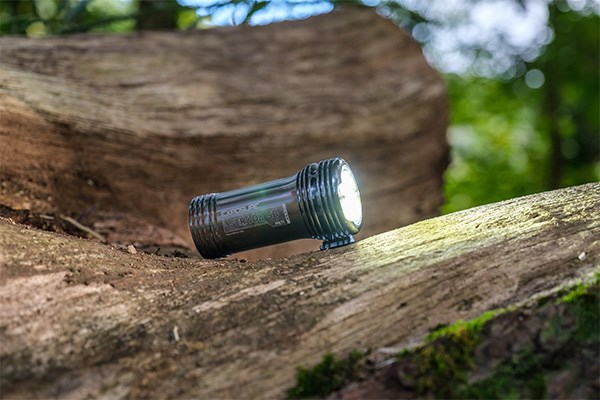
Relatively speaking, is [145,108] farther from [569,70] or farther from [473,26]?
[569,70]

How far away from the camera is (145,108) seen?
13.0ft

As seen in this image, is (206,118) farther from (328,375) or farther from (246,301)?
(328,375)

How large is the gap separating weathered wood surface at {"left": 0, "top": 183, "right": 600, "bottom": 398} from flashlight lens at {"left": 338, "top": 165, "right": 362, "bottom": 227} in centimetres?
28

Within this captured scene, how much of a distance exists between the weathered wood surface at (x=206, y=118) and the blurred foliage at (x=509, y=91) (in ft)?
3.30

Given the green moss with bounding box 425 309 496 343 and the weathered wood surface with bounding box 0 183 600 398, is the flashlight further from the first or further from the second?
the green moss with bounding box 425 309 496 343

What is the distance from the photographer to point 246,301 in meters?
1.90

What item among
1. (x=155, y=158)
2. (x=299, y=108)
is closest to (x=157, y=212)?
(x=155, y=158)

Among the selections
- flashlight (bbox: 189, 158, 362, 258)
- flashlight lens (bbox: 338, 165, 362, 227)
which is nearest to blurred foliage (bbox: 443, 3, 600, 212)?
flashlight lens (bbox: 338, 165, 362, 227)

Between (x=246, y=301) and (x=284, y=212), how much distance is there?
2.22 ft

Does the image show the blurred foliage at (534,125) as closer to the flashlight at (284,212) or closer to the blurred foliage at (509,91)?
the blurred foliage at (509,91)

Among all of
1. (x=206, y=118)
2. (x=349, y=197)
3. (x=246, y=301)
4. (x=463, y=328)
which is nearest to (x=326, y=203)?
(x=349, y=197)

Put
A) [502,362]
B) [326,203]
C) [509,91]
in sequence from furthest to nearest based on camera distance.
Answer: [509,91]
[326,203]
[502,362]

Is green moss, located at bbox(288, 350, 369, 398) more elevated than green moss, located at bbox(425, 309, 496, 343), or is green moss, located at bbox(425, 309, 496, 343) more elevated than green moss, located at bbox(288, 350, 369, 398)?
green moss, located at bbox(425, 309, 496, 343)

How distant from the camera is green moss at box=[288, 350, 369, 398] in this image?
1.62 metres
